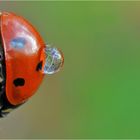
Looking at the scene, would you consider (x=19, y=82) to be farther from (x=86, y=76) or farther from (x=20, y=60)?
(x=86, y=76)

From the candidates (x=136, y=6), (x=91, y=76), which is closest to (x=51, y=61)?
(x=91, y=76)

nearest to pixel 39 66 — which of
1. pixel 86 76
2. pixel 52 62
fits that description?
pixel 52 62

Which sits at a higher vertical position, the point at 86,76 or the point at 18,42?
the point at 86,76

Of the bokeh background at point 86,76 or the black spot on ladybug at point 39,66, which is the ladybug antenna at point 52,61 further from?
the bokeh background at point 86,76

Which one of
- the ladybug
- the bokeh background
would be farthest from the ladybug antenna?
the bokeh background

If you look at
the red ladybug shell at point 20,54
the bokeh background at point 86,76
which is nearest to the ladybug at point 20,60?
the red ladybug shell at point 20,54

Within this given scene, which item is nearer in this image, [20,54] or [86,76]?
[20,54]

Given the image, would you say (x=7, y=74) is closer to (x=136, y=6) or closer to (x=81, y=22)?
(x=81, y=22)

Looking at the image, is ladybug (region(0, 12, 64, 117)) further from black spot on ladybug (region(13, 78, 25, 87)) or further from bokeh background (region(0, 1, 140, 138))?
bokeh background (region(0, 1, 140, 138))

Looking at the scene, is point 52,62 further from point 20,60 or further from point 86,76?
point 86,76
